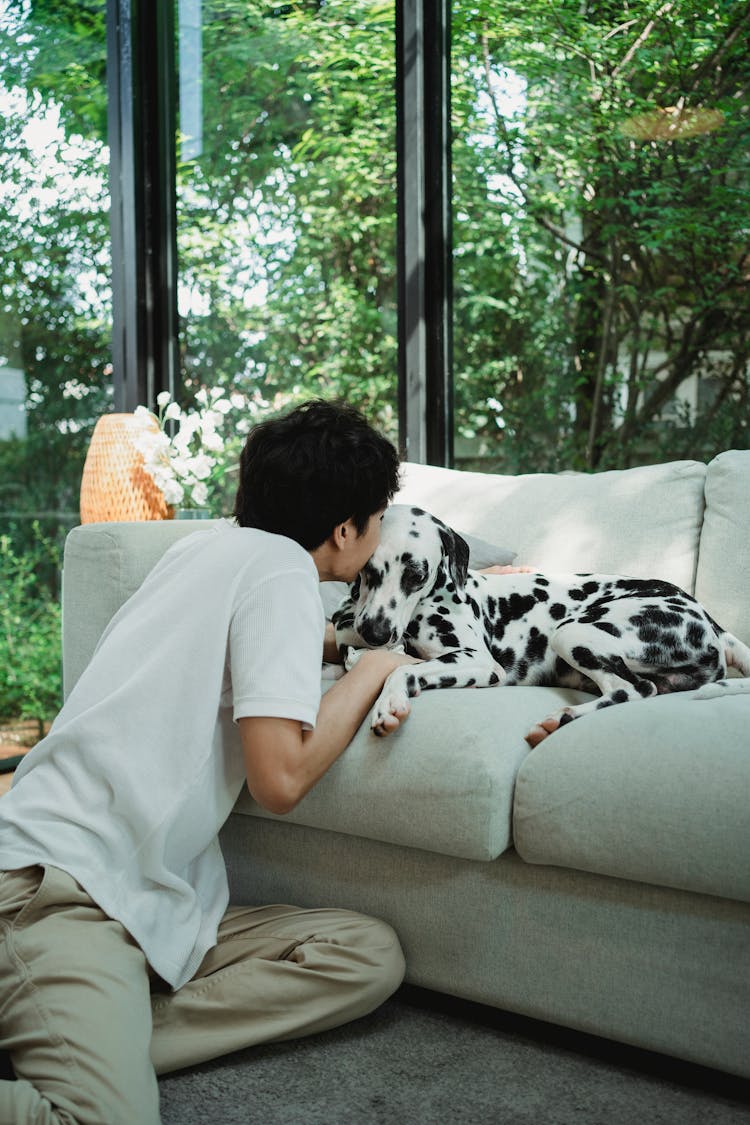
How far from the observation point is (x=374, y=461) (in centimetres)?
181

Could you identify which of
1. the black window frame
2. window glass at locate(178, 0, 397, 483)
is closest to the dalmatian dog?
the black window frame

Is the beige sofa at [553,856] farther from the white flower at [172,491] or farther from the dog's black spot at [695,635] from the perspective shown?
the white flower at [172,491]

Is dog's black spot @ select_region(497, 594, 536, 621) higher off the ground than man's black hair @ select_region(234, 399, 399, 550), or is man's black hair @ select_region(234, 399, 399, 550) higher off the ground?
man's black hair @ select_region(234, 399, 399, 550)

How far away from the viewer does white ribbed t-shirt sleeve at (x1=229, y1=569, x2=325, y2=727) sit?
62.8 inches

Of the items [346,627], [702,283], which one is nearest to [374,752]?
[346,627]

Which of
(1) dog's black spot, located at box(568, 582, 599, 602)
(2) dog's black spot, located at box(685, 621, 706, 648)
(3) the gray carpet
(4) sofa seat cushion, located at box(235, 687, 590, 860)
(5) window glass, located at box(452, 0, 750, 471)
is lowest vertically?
(3) the gray carpet

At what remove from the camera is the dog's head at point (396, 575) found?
2066 millimetres

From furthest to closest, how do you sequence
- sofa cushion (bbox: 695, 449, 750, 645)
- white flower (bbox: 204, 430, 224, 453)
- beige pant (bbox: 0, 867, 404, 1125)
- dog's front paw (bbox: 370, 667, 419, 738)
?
1. white flower (bbox: 204, 430, 224, 453)
2. sofa cushion (bbox: 695, 449, 750, 645)
3. dog's front paw (bbox: 370, 667, 419, 738)
4. beige pant (bbox: 0, 867, 404, 1125)

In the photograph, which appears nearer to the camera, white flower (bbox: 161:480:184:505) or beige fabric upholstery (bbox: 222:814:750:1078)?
beige fabric upholstery (bbox: 222:814:750:1078)

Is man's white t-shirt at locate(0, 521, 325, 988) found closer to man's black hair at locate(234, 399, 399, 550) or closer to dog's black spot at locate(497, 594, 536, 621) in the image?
man's black hair at locate(234, 399, 399, 550)

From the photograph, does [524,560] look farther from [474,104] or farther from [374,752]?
[474,104]

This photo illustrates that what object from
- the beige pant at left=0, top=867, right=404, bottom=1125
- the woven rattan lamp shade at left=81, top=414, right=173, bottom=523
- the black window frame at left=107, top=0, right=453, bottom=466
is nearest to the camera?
the beige pant at left=0, top=867, right=404, bottom=1125

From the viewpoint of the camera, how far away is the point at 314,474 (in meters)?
1.77

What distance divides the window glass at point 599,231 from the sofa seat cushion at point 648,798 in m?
2.12
